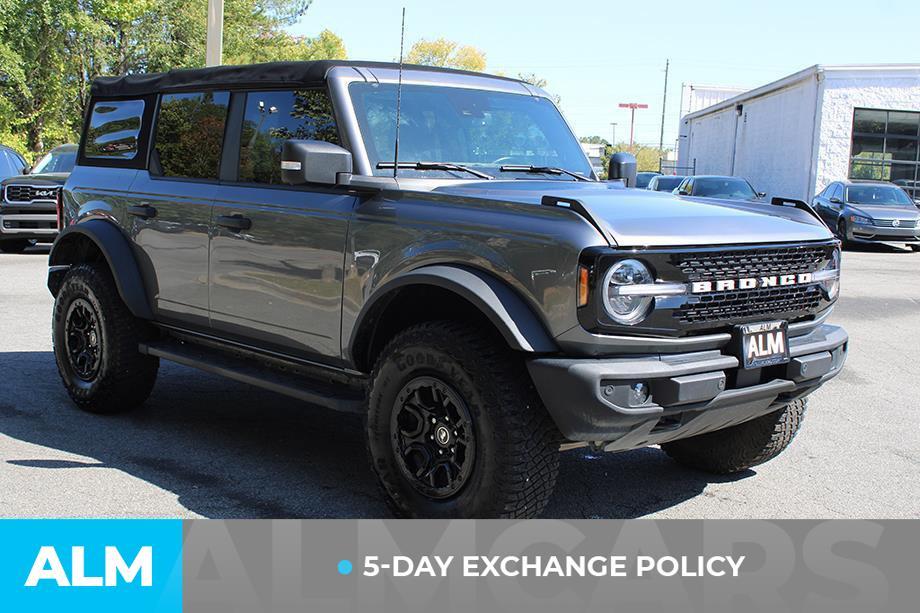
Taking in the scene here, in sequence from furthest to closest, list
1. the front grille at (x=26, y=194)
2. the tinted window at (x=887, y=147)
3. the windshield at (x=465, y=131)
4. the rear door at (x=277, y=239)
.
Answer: the tinted window at (x=887, y=147)
the front grille at (x=26, y=194)
the windshield at (x=465, y=131)
the rear door at (x=277, y=239)

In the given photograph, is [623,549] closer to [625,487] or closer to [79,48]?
[625,487]

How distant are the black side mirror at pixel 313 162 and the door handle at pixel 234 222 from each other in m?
0.59

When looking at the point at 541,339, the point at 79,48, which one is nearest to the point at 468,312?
the point at 541,339

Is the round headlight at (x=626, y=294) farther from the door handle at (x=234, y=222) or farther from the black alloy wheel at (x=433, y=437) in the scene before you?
the door handle at (x=234, y=222)

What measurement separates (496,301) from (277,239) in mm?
1501

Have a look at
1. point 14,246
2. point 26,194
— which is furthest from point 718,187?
point 14,246

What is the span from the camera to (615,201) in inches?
169

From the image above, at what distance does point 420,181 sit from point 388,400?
1.07 metres

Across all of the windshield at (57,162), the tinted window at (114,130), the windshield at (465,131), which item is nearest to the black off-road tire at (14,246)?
the windshield at (57,162)

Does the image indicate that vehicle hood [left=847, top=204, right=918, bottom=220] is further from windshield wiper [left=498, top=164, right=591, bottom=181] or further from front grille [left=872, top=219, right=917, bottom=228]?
windshield wiper [left=498, top=164, right=591, bottom=181]

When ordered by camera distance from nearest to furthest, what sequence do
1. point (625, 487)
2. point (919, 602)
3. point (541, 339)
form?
point (919, 602) < point (541, 339) < point (625, 487)

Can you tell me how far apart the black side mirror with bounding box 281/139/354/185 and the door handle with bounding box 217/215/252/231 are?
0.59 m

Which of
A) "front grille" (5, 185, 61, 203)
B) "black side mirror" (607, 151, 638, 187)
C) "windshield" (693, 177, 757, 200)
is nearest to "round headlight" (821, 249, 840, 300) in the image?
"black side mirror" (607, 151, 638, 187)

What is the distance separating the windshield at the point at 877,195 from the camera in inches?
898
